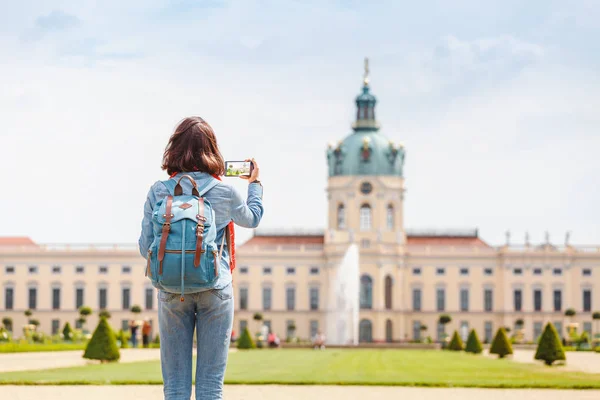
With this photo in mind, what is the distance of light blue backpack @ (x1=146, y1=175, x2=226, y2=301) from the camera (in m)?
5.79

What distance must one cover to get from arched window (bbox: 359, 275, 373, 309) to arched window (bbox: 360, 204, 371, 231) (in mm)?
3902

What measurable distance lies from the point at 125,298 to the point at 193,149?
75.1 m

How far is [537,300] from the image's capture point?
79125 millimetres

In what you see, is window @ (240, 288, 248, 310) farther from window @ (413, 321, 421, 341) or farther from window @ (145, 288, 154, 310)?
window @ (413, 321, 421, 341)

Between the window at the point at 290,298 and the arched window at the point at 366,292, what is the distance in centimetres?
467

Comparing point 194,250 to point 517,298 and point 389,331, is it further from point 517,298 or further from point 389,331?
point 517,298

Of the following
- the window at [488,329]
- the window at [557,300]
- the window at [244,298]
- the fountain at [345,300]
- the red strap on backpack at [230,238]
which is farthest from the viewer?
the window at [244,298]

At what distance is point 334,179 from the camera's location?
8062 cm

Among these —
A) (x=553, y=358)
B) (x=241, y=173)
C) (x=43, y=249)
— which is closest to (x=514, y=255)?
(x=43, y=249)

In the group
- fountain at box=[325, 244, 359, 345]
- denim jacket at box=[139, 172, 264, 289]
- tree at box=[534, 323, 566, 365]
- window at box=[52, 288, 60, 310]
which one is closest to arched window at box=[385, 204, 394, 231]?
fountain at box=[325, 244, 359, 345]

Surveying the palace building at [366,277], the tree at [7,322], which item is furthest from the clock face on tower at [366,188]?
the tree at [7,322]

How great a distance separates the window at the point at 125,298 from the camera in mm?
80125

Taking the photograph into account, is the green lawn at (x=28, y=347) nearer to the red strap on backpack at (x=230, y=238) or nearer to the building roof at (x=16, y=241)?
the red strap on backpack at (x=230, y=238)

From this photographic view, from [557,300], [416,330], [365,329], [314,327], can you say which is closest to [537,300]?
[557,300]
